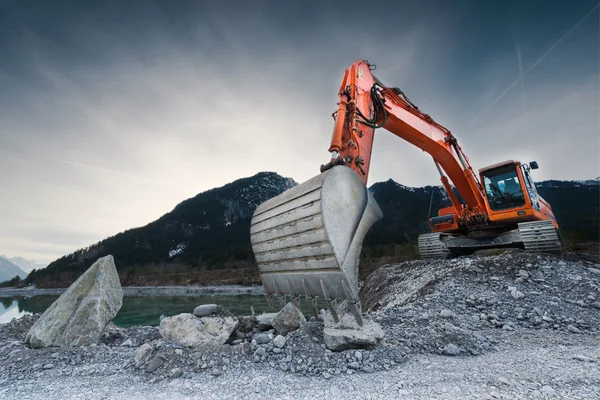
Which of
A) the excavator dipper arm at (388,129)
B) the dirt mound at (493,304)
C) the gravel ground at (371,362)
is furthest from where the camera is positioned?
the excavator dipper arm at (388,129)

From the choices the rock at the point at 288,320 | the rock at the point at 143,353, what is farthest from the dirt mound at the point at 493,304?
the rock at the point at 143,353

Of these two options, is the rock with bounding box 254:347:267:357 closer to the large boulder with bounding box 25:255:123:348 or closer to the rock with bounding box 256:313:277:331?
the rock with bounding box 256:313:277:331

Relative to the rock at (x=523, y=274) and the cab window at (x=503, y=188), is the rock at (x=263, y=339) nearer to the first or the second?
the rock at (x=523, y=274)

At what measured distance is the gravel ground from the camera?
286 cm

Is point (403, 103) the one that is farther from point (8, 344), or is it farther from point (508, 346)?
point (8, 344)

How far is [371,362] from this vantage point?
3.41 meters

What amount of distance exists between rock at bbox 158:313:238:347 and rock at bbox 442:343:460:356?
10.4 ft

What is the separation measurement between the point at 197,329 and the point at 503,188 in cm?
1029

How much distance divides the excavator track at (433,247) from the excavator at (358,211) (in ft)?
0.12

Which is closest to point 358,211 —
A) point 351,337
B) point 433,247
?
point 351,337

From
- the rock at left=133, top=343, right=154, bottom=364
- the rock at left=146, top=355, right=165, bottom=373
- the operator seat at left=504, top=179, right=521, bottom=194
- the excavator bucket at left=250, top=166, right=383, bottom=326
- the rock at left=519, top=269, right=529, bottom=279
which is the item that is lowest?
the rock at left=519, top=269, right=529, bottom=279

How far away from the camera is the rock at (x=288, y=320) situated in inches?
182

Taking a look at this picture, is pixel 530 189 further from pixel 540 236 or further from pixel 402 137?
pixel 402 137

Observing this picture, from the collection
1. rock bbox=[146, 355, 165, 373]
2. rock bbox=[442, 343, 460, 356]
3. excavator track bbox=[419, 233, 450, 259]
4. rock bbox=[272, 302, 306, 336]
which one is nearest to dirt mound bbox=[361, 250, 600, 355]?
rock bbox=[442, 343, 460, 356]
